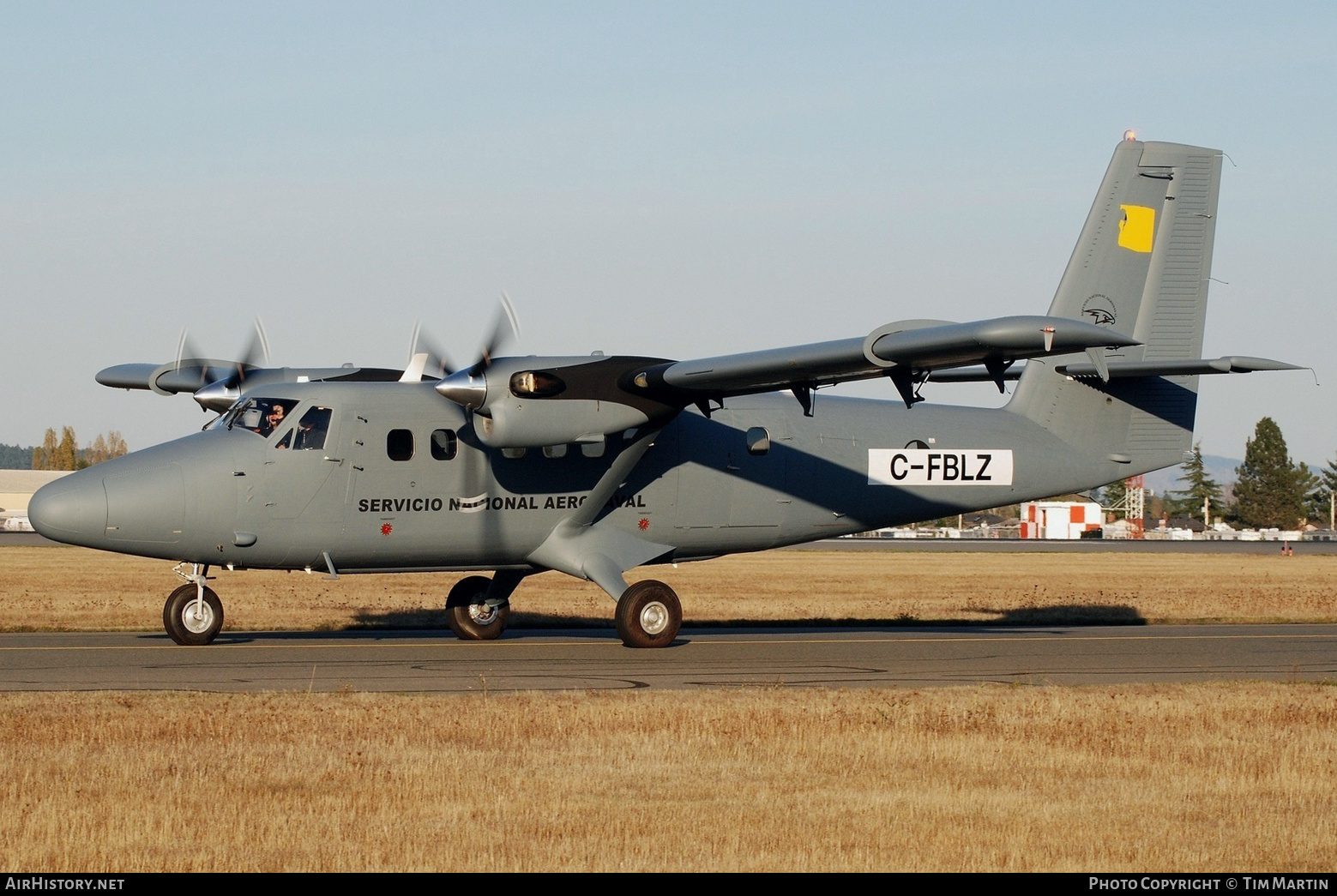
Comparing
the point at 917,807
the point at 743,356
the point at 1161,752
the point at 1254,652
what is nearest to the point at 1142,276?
the point at 1254,652

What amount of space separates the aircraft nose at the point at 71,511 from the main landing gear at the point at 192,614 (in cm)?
140

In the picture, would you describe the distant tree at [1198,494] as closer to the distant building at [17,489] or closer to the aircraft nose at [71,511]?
Result: the distant building at [17,489]

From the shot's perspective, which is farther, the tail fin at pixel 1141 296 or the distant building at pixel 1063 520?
the distant building at pixel 1063 520

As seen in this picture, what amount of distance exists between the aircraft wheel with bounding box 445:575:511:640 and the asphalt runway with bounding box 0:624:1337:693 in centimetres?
26

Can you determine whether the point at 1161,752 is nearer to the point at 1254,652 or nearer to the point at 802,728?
the point at 802,728

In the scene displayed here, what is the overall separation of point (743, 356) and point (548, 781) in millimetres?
8749

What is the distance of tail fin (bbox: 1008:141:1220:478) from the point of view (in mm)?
22875

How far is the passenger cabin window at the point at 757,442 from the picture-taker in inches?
836

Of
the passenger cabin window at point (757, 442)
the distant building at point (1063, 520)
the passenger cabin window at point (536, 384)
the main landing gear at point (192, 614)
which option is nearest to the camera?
the passenger cabin window at point (536, 384)

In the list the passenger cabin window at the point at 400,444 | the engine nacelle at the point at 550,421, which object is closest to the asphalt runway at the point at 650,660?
the passenger cabin window at the point at 400,444

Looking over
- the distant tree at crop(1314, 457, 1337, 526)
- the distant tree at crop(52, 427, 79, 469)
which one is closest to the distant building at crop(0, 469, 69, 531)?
the distant tree at crop(52, 427, 79, 469)

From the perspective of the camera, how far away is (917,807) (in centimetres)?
933

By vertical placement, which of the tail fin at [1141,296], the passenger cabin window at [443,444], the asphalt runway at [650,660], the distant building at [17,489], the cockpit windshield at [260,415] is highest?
the distant building at [17,489]

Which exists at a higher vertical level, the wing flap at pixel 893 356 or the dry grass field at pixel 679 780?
the wing flap at pixel 893 356
